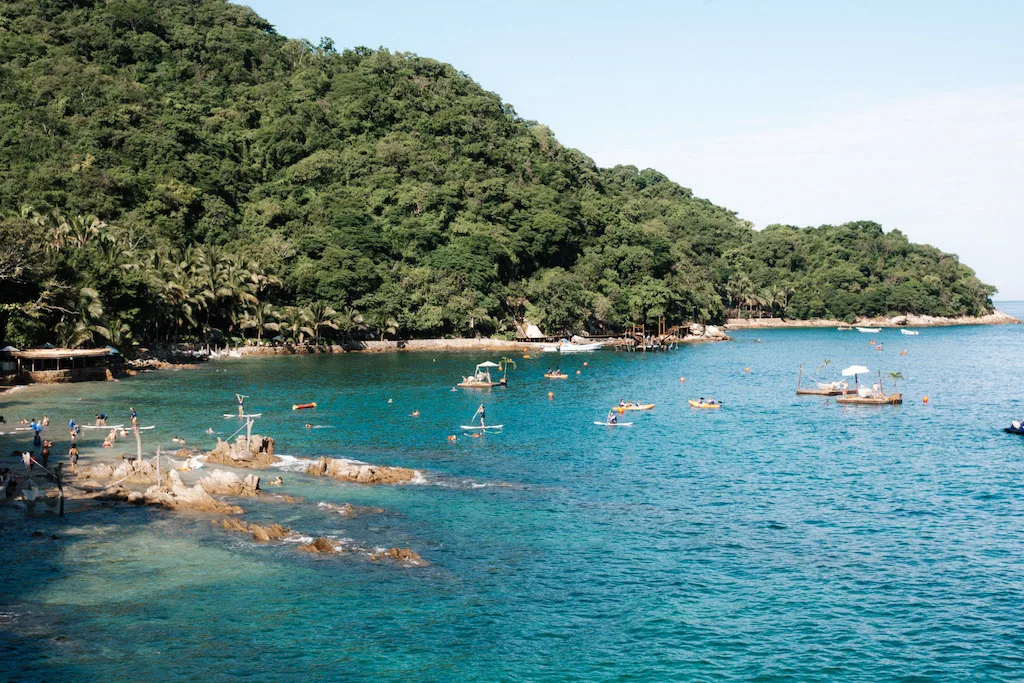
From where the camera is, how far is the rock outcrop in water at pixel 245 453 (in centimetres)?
5122

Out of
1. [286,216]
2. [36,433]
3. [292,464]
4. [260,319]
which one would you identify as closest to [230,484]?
[292,464]

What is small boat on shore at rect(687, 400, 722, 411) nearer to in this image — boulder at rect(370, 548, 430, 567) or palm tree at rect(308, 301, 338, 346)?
boulder at rect(370, 548, 430, 567)

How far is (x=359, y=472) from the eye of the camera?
47.7 m

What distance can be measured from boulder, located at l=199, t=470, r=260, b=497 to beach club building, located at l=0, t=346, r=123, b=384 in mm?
49922

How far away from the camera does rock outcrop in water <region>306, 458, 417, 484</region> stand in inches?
1861

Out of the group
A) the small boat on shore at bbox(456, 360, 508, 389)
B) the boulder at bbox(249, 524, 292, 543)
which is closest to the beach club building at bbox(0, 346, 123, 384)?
the small boat on shore at bbox(456, 360, 508, 389)

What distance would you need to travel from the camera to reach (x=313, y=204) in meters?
161

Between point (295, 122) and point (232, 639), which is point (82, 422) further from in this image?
point (295, 122)

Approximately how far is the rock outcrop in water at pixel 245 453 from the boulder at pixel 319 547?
1732cm

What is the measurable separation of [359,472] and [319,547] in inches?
519

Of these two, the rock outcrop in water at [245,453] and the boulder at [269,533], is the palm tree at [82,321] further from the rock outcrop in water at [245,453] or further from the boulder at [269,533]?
the boulder at [269,533]

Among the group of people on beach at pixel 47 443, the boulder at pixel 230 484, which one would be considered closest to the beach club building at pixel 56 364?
the group of people on beach at pixel 47 443

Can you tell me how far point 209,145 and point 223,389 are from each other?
342 feet

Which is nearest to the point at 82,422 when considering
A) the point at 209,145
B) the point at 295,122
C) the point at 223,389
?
the point at 223,389
